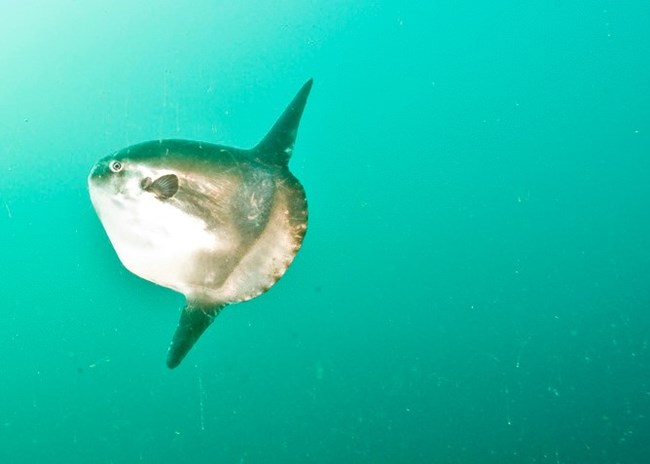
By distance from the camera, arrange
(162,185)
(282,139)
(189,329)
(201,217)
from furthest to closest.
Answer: (282,139), (189,329), (201,217), (162,185)

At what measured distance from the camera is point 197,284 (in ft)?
9.42

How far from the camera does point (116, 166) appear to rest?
255 cm

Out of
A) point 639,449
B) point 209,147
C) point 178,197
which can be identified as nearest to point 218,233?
point 178,197

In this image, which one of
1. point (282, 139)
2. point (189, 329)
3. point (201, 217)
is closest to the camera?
point (201, 217)

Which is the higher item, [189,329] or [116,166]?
[116,166]

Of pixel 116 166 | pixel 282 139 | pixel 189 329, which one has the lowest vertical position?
pixel 189 329

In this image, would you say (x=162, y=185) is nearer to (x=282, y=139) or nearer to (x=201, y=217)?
(x=201, y=217)

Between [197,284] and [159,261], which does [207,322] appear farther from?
[159,261]

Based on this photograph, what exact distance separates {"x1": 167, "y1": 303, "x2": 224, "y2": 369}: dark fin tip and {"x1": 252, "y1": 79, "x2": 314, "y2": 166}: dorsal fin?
0.91 m

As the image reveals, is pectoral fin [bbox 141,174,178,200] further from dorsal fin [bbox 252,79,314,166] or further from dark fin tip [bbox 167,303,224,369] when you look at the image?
dark fin tip [bbox 167,303,224,369]

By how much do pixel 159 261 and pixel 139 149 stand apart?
0.58m

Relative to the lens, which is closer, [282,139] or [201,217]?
[201,217]

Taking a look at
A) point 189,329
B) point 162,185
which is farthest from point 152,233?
point 189,329

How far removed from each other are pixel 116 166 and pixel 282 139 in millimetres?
1018
